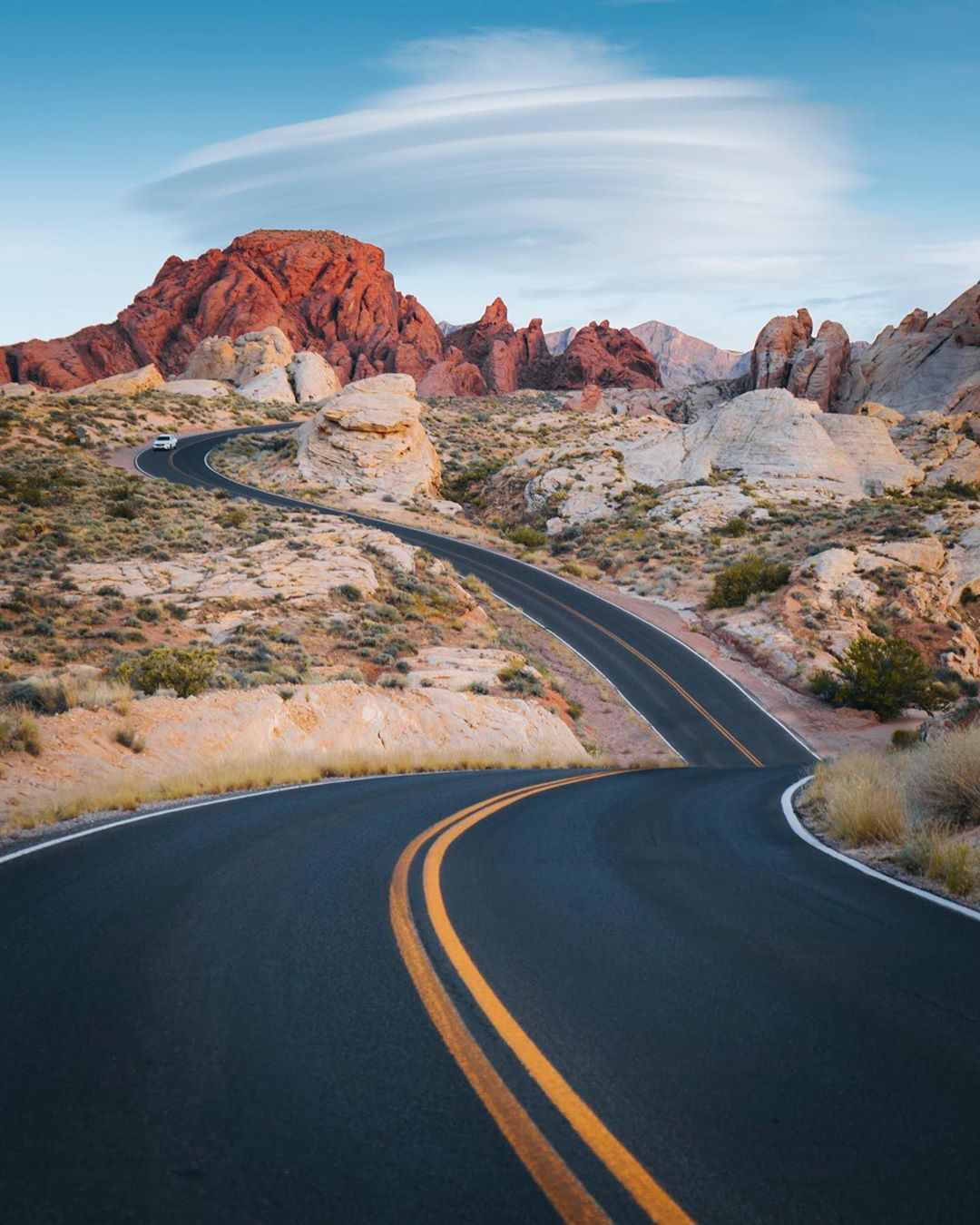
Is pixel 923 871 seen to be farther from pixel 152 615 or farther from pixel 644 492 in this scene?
pixel 644 492

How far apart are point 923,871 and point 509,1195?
570cm

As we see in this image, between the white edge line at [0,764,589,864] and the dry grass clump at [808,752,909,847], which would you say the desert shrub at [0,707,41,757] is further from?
the dry grass clump at [808,752,909,847]

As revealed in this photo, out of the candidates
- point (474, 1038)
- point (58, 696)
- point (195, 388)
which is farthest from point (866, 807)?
point (195, 388)

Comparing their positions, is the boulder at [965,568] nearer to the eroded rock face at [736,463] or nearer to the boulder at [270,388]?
the eroded rock face at [736,463]

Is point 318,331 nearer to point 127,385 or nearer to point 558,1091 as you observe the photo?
point 127,385

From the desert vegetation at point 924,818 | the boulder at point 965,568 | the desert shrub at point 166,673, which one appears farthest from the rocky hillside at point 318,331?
the desert vegetation at point 924,818

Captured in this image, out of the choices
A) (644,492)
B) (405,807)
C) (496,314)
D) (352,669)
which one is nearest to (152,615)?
(352,669)

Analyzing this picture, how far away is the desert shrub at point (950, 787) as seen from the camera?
7.83 meters

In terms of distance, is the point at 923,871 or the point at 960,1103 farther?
the point at 923,871

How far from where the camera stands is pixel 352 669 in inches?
804

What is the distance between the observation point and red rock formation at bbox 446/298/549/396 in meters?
138

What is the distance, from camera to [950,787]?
317 inches

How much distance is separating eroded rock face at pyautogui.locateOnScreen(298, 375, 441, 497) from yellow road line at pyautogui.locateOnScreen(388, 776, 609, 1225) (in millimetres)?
52839

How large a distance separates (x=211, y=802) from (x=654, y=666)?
2527 centimetres
